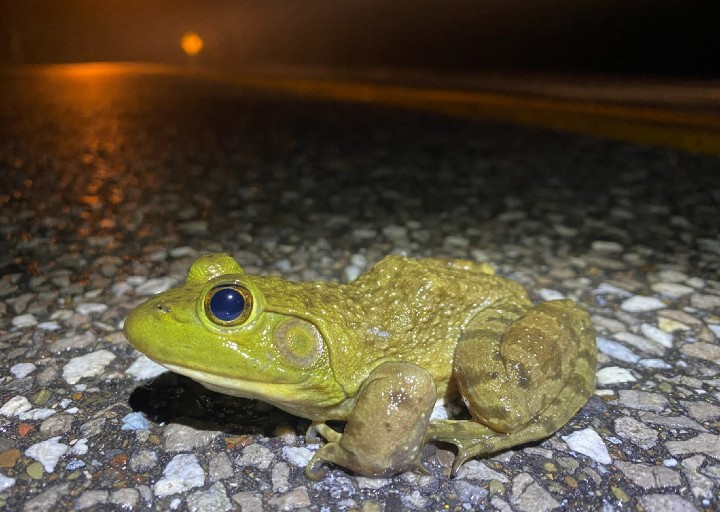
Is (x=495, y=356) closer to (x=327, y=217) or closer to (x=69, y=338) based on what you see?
(x=69, y=338)

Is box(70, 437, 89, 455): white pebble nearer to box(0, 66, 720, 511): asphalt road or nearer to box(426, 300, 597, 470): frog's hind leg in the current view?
box(0, 66, 720, 511): asphalt road

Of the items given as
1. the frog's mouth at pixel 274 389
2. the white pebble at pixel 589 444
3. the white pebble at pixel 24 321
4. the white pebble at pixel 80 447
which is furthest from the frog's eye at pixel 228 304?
the white pebble at pixel 24 321

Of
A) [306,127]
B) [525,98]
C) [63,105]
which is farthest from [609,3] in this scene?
[63,105]

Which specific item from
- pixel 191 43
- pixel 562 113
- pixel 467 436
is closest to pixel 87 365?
pixel 467 436

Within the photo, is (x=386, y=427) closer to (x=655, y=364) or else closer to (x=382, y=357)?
(x=382, y=357)

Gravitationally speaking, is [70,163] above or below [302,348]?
below

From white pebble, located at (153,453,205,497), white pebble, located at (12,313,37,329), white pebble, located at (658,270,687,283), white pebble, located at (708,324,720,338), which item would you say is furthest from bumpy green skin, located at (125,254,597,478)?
white pebble, located at (658,270,687,283)

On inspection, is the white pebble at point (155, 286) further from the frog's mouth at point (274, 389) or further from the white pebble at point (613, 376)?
the white pebble at point (613, 376)
